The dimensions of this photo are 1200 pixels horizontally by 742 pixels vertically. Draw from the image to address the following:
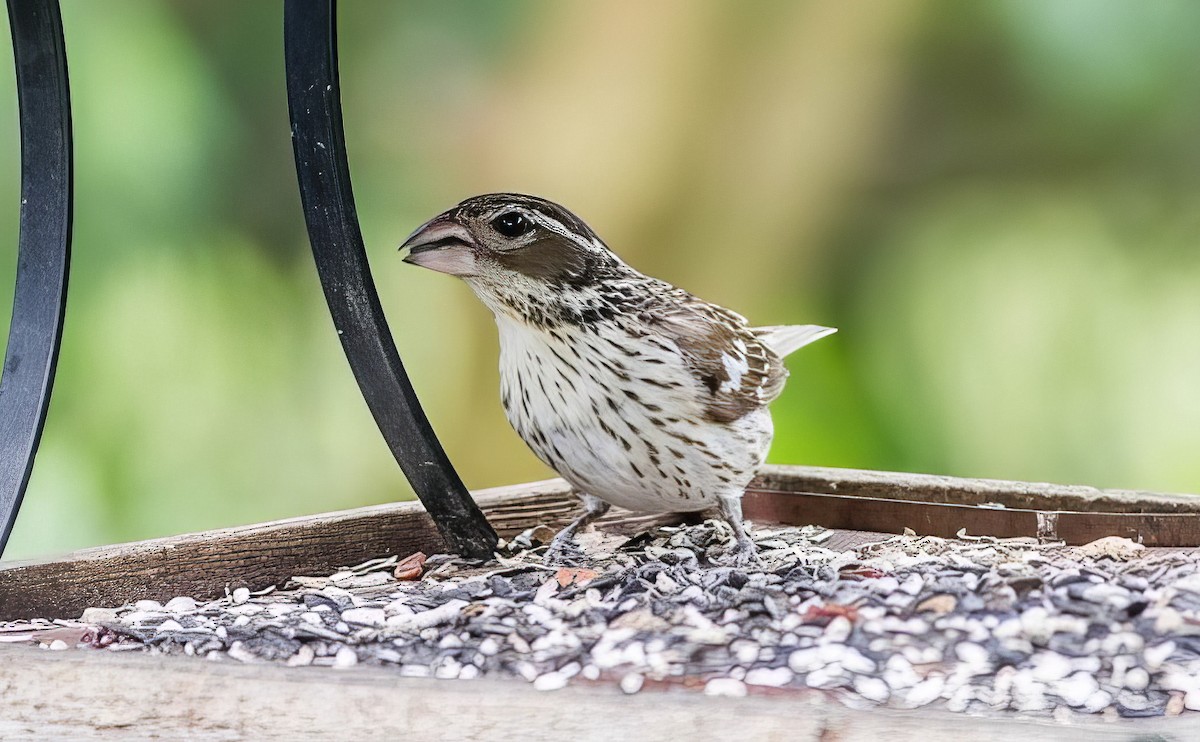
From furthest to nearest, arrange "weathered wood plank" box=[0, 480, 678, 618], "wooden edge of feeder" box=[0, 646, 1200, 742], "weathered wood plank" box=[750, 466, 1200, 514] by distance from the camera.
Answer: "weathered wood plank" box=[750, 466, 1200, 514]
"weathered wood plank" box=[0, 480, 678, 618]
"wooden edge of feeder" box=[0, 646, 1200, 742]

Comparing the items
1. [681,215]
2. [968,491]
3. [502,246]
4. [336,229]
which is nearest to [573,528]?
[502,246]

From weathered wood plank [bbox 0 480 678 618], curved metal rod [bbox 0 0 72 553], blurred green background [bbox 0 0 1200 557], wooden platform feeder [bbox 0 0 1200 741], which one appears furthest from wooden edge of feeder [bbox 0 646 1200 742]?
blurred green background [bbox 0 0 1200 557]

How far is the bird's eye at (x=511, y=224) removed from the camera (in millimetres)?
1755

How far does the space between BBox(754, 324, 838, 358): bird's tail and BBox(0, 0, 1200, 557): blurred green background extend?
0.54m

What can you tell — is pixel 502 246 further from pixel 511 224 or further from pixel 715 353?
pixel 715 353

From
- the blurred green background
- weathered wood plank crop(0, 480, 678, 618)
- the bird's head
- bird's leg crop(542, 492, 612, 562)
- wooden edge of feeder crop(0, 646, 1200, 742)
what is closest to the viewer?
wooden edge of feeder crop(0, 646, 1200, 742)

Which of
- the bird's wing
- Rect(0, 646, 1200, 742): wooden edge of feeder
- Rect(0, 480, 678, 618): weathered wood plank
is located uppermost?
the bird's wing

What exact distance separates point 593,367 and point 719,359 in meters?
0.23

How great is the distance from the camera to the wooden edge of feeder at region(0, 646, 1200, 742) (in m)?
1.15

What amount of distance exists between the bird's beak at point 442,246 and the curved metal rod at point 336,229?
87 millimetres

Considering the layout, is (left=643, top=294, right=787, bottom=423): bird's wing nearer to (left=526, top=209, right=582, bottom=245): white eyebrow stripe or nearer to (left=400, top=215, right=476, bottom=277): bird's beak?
(left=526, top=209, right=582, bottom=245): white eyebrow stripe

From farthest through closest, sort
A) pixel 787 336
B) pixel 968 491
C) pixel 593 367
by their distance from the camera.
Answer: pixel 787 336, pixel 968 491, pixel 593 367

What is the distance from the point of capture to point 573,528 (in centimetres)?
196

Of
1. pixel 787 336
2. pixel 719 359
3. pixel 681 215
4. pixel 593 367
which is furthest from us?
pixel 681 215
